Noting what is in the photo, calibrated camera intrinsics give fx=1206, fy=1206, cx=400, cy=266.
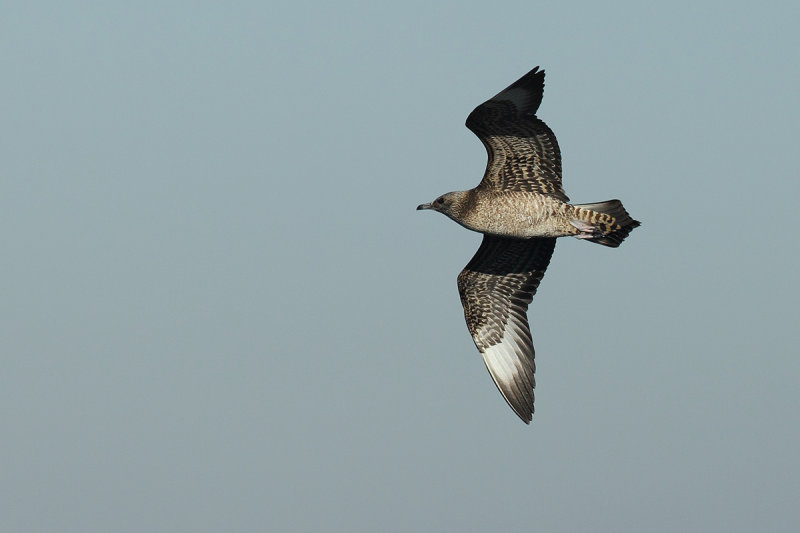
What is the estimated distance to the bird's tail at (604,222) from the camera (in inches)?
722

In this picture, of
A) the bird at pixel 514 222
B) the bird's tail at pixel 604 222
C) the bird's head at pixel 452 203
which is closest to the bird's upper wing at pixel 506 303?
the bird at pixel 514 222

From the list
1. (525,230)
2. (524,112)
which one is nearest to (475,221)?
(525,230)

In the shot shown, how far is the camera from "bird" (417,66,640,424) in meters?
17.9

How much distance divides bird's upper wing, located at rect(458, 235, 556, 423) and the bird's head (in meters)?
1.30

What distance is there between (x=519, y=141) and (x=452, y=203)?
5.19 feet

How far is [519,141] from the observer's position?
59.7ft

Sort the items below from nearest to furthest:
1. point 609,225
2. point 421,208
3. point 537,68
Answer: point 537,68 < point 609,225 < point 421,208

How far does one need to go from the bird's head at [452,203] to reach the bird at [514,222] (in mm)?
16

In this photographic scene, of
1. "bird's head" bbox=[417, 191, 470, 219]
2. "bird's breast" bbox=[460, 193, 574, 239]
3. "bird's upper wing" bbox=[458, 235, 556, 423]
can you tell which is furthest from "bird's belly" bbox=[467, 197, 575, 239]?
"bird's upper wing" bbox=[458, 235, 556, 423]

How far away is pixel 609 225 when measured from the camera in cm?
1838

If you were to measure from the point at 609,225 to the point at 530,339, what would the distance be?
296 cm

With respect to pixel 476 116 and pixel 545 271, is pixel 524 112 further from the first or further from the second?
pixel 545 271

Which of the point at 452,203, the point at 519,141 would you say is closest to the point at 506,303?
the point at 452,203

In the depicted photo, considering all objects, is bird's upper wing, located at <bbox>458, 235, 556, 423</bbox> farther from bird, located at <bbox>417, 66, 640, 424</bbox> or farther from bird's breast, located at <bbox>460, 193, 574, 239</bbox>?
bird's breast, located at <bbox>460, 193, 574, 239</bbox>
